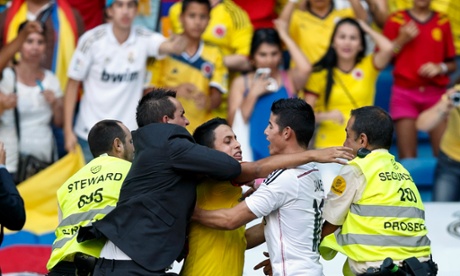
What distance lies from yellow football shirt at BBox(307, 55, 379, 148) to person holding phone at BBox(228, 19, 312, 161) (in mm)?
225

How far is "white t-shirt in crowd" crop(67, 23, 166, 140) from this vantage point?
10195mm

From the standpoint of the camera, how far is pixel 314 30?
10.9 metres

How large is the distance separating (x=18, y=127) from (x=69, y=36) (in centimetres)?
108

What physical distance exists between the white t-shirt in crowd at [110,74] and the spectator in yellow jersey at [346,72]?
1.49m

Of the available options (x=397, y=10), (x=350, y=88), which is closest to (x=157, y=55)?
(x=350, y=88)

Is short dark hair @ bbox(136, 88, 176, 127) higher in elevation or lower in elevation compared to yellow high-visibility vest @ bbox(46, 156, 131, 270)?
higher

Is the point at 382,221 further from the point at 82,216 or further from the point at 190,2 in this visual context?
the point at 190,2

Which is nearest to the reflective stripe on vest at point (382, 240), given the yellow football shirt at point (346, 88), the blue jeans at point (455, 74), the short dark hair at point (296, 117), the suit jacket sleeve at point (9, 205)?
the short dark hair at point (296, 117)

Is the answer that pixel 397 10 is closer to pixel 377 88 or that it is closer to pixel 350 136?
pixel 377 88

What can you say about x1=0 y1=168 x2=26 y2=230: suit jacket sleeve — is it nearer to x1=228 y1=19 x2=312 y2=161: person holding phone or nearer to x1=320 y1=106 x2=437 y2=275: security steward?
x1=320 y1=106 x2=437 y2=275: security steward

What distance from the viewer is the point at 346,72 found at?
10.6m

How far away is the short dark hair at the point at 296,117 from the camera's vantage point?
6730mm

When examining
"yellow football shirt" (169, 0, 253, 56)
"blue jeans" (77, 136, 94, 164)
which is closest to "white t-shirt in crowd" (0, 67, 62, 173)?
"blue jeans" (77, 136, 94, 164)

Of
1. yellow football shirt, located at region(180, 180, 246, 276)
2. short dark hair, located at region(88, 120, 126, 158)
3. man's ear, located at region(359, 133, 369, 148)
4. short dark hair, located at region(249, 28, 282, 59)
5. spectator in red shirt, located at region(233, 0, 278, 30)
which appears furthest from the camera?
spectator in red shirt, located at region(233, 0, 278, 30)
